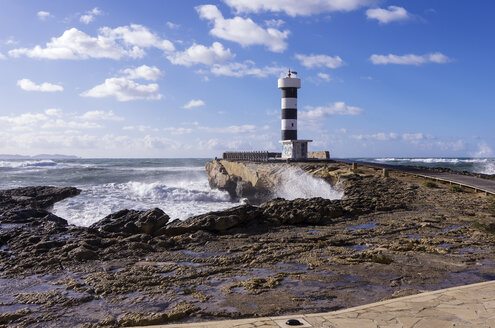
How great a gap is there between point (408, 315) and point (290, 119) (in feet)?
91.2

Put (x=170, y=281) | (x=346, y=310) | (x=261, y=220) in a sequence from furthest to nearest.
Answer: (x=261, y=220)
(x=170, y=281)
(x=346, y=310)

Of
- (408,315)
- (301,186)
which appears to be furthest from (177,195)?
(408,315)

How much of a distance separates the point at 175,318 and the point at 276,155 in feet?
107

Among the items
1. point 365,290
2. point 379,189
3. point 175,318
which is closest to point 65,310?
point 175,318

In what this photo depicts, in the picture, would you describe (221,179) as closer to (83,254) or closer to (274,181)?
(274,181)

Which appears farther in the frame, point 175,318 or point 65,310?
point 65,310

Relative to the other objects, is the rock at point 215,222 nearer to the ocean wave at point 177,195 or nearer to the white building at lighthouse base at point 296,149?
the ocean wave at point 177,195

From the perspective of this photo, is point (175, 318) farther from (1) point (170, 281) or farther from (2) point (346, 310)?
(2) point (346, 310)

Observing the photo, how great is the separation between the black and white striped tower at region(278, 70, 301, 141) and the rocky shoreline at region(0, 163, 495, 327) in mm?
19408

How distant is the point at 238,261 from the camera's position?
24.1 ft

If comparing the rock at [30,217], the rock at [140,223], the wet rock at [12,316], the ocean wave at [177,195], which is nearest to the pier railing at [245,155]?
the ocean wave at [177,195]

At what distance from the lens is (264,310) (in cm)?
500

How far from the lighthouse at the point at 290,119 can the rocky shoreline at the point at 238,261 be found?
18517 mm

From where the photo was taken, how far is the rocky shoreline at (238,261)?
5270 mm
